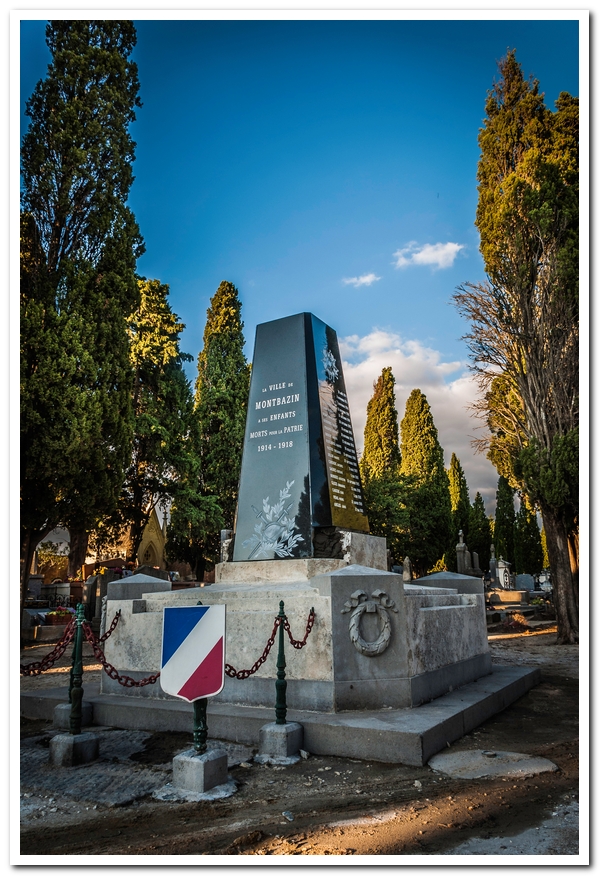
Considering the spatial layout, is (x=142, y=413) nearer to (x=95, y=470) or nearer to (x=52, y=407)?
(x=95, y=470)

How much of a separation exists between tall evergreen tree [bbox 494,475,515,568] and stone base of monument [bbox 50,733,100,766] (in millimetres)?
35966

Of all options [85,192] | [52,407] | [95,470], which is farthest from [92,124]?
[95,470]

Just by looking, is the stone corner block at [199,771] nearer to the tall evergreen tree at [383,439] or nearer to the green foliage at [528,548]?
the tall evergreen tree at [383,439]

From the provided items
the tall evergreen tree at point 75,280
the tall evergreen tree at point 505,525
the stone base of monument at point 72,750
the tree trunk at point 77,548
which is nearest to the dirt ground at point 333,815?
the stone base of monument at point 72,750

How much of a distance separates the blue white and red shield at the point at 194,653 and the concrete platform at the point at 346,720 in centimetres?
133

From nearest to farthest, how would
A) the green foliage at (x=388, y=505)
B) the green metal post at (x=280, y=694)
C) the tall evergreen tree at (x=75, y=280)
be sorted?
the green metal post at (x=280, y=694) → the tall evergreen tree at (x=75, y=280) → the green foliage at (x=388, y=505)

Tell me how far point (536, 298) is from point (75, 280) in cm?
985

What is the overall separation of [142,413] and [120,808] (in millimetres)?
17960

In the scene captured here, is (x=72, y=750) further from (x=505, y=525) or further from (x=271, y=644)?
(x=505, y=525)

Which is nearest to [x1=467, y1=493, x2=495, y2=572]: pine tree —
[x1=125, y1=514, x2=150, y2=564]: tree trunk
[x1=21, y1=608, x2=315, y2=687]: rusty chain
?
[x1=125, y1=514, x2=150, y2=564]: tree trunk

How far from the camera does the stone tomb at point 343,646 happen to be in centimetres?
509

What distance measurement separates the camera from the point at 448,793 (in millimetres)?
3529
